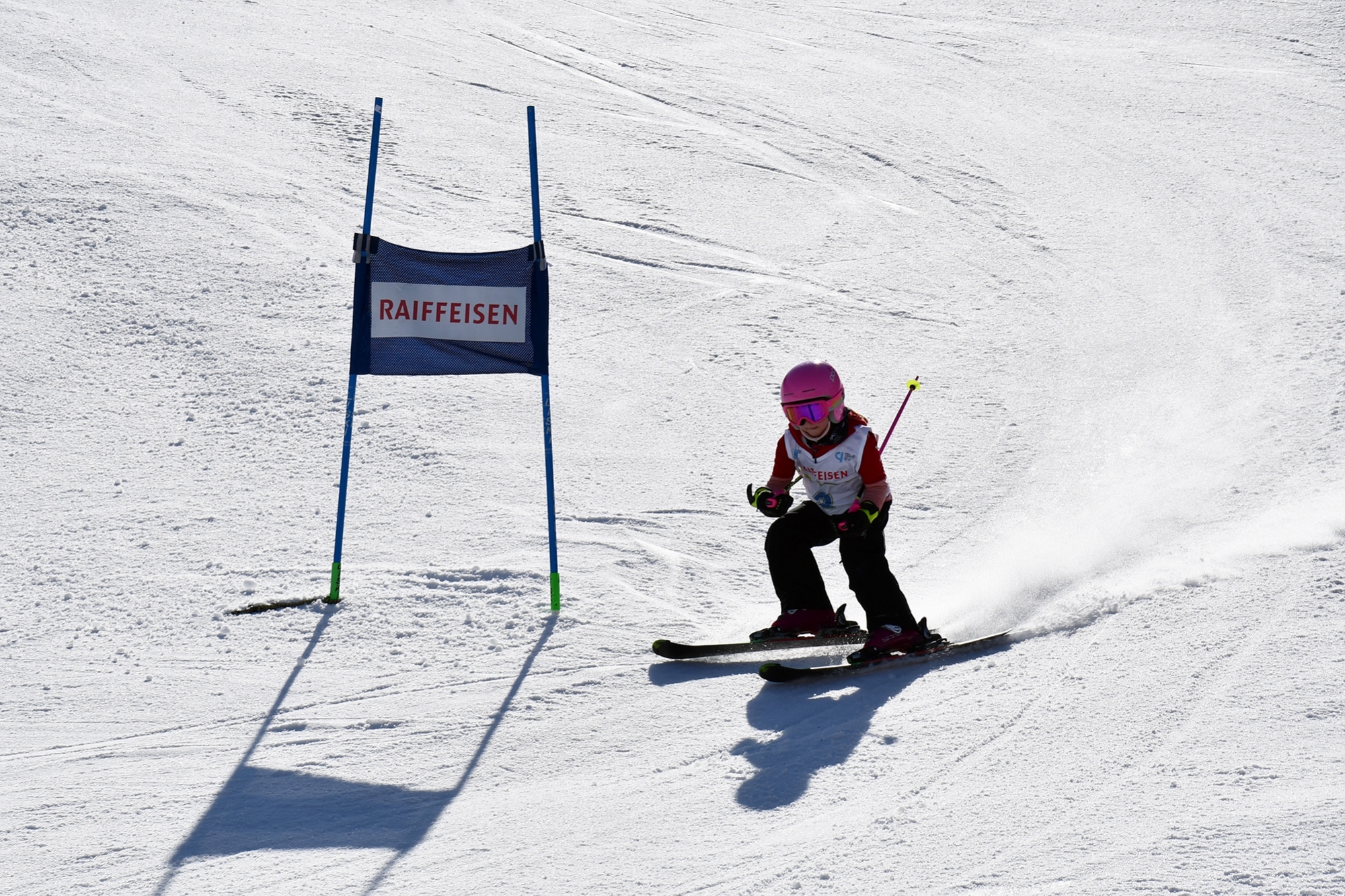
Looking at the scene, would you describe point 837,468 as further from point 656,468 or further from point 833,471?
point 656,468

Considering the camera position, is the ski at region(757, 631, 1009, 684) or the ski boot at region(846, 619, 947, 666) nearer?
the ski at region(757, 631, 1009, 684)

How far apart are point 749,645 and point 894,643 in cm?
65

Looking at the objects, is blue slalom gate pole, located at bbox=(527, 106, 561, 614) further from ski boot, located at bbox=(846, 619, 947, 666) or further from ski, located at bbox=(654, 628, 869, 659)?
ski boot, located at bbox=(846, 619, 947, 666)

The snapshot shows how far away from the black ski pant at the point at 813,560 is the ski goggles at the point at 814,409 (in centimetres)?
54

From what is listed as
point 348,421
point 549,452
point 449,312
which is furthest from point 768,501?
point 348,421

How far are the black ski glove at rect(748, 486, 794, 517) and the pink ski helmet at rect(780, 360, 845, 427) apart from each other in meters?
0.39

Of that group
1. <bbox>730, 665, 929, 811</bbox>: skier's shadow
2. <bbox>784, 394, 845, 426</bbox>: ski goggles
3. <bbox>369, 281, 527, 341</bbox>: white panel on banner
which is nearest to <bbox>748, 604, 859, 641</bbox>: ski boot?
<bbox>730, 665, 929, 811</bbox>: skier's shadow

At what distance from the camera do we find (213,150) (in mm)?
12734

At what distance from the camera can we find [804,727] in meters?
4.76

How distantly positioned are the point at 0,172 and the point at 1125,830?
11.7 metres

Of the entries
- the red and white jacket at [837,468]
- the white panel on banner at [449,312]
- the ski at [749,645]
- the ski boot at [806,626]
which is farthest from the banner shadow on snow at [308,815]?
the white panel on banner at [449,312]

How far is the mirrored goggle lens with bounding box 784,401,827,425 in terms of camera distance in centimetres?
529

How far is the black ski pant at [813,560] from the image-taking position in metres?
5.48

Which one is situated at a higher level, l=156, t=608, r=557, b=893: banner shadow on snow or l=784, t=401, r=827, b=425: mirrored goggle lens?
l=784, t=401, r=827, b=425: mirrored goggle lens
